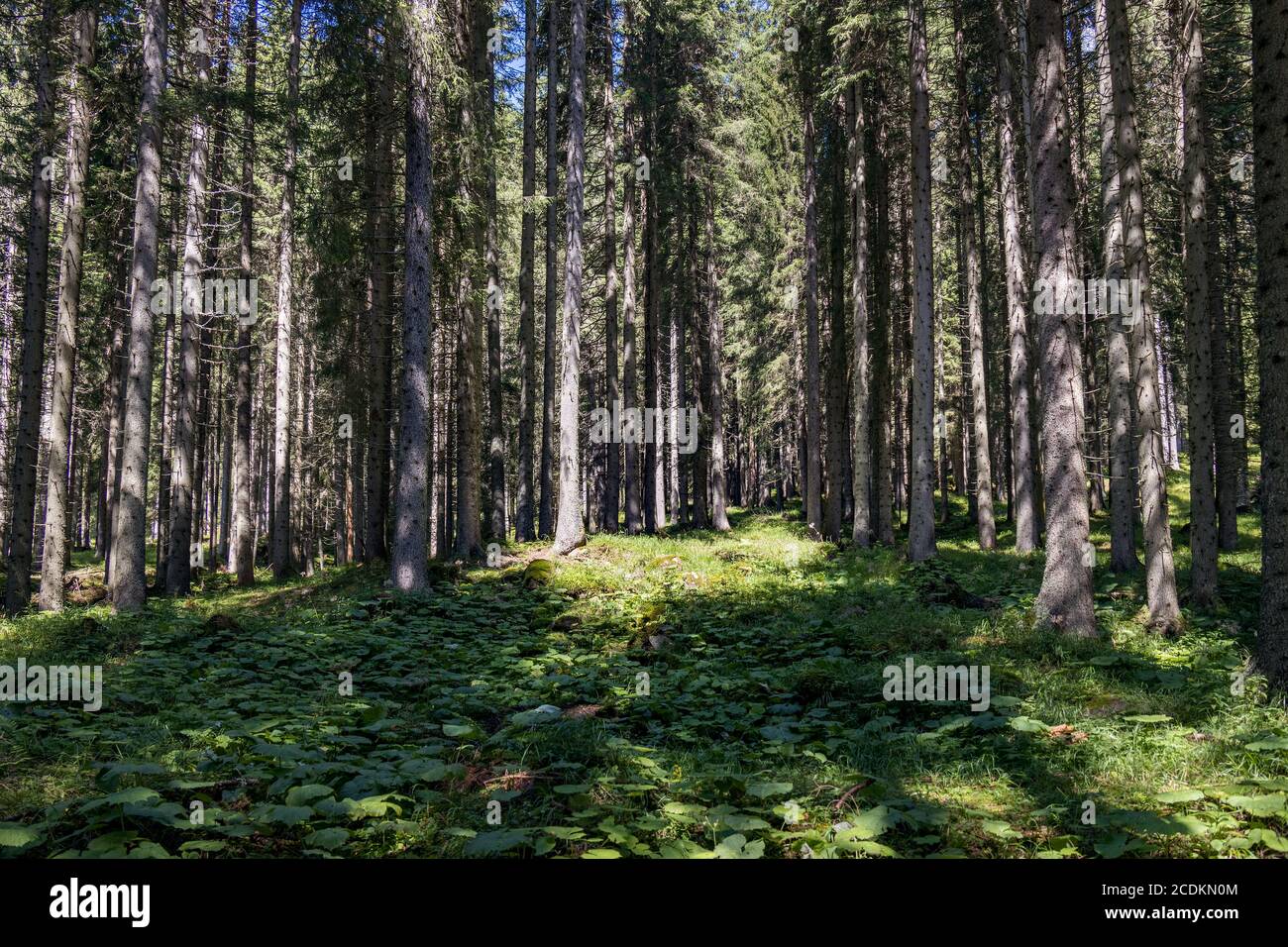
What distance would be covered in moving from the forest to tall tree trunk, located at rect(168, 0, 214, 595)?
4.6 inches

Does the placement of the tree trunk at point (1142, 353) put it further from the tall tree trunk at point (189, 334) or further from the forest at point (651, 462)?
the tall tree trunk at point (189, 334)

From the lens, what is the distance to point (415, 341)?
41.0 feet

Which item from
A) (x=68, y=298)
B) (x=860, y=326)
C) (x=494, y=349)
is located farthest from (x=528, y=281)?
(x=68, y=298)

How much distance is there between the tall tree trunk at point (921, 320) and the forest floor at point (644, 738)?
14.3 feet

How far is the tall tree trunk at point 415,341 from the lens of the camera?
40.7 ft

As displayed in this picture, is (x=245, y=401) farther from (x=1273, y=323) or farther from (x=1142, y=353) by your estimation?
(x=1273, y=323)

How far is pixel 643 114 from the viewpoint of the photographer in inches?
928

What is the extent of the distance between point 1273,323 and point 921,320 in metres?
9.51

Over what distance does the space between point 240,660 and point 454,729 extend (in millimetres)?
4380

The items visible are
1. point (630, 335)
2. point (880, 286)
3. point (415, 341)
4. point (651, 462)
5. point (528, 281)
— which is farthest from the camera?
point (651, 462)

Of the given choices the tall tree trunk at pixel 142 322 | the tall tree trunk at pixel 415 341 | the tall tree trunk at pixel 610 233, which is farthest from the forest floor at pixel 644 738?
the tall tree trunk at pixel 610 233

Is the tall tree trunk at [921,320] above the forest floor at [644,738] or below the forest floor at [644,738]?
above

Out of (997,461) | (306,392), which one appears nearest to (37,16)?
(306,392)
